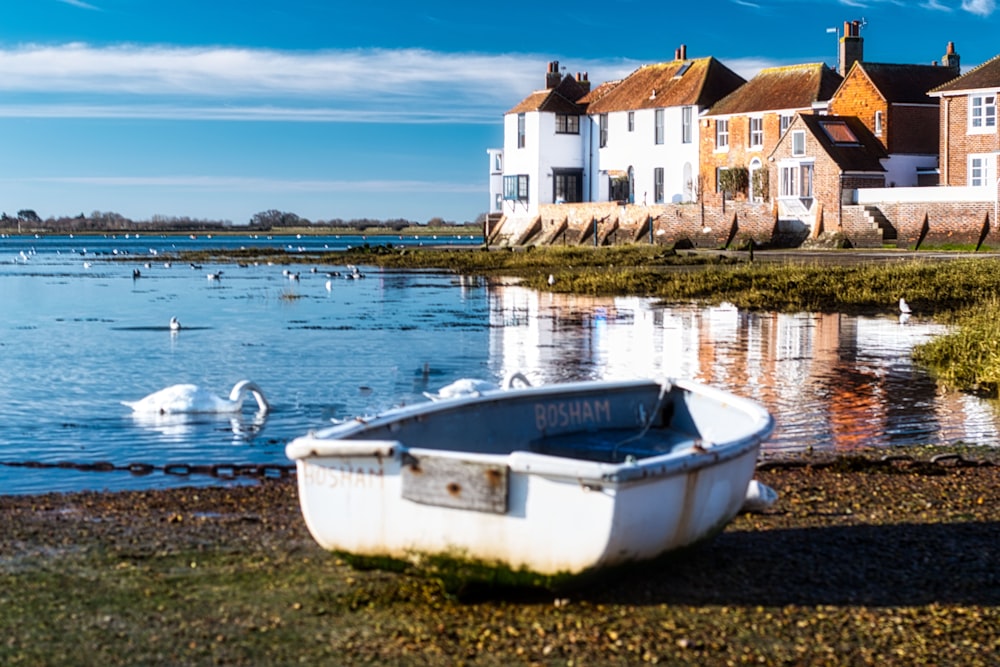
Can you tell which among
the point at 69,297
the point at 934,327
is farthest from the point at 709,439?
the point at 69,297

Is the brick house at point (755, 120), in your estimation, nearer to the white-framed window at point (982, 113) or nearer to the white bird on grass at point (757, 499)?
the white-framed window at point (982, 113)

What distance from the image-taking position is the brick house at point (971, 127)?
54.4m

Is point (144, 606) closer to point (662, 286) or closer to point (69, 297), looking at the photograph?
point (662, 286)

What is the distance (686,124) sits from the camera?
73.4m

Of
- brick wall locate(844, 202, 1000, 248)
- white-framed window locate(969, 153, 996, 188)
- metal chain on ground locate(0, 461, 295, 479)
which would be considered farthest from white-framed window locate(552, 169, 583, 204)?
metal chain on ground locate(0, 461, 295, 479)

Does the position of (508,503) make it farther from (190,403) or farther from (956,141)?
(956,141)

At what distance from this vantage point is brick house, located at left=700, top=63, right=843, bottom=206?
2594 inches

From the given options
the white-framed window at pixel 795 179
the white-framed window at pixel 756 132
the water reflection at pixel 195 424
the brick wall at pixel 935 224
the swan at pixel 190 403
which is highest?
the white-framed window at pixel 756 132

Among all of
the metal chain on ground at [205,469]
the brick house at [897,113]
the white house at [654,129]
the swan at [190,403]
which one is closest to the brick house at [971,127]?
the brick house at [897,113]

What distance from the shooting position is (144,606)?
802cm

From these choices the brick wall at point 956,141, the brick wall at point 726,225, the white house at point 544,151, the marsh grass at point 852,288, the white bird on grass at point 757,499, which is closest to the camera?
the white bird on grass at point 757,499

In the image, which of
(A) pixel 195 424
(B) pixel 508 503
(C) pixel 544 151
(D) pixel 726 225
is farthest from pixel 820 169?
(B) pixel 508 503

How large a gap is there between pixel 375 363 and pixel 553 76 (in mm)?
64020

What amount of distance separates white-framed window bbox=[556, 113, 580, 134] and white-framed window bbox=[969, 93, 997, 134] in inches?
1185
